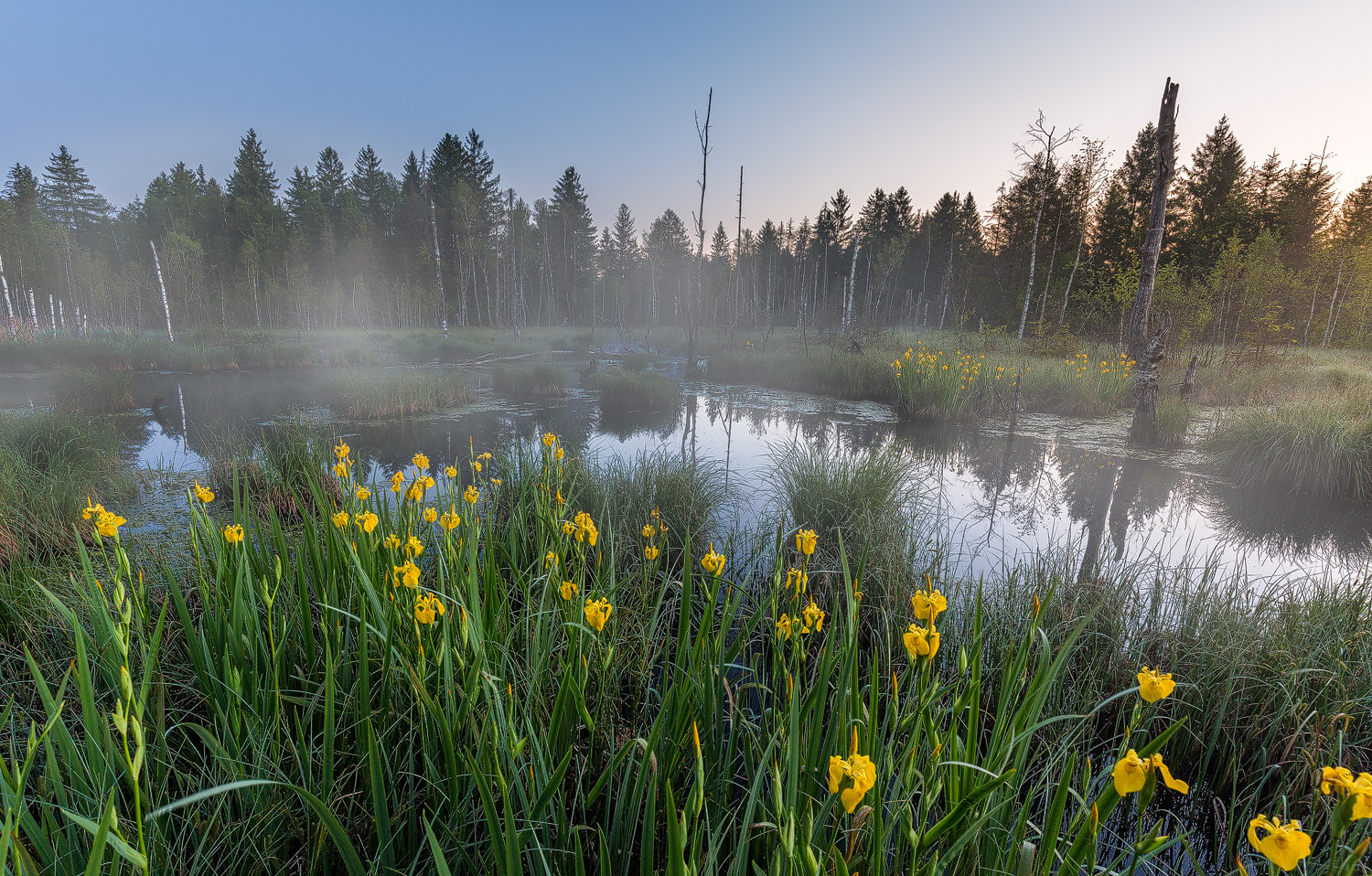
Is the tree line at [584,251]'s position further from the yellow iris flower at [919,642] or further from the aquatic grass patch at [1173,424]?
the yellow iris flower at [919,642]

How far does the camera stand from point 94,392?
31.7 feet

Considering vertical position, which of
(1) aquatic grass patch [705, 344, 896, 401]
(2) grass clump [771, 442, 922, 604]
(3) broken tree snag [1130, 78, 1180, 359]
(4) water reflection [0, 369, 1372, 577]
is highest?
(3) broken tree snag [1130, 78, 1180, 359]

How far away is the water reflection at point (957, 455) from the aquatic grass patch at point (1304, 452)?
1.04 ft

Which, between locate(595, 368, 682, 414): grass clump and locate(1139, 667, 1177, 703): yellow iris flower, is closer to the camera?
locate(1139, 667, 1177, 703): yellow iris flower

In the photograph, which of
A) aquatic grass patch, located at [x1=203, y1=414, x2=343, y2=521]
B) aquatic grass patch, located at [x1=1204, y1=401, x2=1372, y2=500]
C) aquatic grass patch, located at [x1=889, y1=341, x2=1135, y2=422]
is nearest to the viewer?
aquatic grass patch, located at [x1=203, y1=414, x2=343, y2=521]

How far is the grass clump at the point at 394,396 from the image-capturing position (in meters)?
9.83

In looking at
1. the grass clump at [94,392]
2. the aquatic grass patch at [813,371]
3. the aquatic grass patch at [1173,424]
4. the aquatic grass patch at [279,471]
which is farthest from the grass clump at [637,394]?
the grass clump at [94,392]

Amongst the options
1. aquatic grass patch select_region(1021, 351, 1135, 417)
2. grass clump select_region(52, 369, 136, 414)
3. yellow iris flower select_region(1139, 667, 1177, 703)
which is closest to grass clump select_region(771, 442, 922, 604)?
yellow iris flower select_region(1139, 667, 1177, 703)

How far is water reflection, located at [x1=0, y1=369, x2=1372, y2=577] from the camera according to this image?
A: 418cm

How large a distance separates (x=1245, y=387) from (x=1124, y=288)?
10.5 meters

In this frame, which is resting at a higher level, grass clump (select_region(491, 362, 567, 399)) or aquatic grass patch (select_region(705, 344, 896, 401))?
aquatic grass patch (select_region(705, 344, 896, 401))

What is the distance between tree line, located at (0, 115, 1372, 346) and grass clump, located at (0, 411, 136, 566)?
13665mm

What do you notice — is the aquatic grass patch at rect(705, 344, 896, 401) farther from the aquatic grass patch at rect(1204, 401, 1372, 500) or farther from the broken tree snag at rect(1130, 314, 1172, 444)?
the aquatic grass patch at rect(1204, 401, 1372, 500)

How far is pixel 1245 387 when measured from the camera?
10.0 meters
